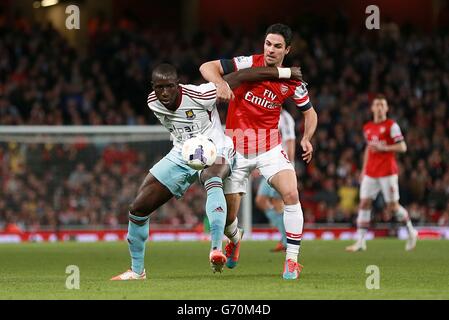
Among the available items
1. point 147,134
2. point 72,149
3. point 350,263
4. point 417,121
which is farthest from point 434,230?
point 350,263

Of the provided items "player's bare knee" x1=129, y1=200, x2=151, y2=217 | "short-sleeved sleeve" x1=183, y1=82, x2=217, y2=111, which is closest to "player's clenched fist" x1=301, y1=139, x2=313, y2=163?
"short-sleeved sleeve" x1=183, y1=82, x2=217, y2=111

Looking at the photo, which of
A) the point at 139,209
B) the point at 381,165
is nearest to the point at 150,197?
the point at 139,209

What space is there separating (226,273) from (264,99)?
1719mm

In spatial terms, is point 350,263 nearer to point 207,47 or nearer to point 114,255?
point 114,255

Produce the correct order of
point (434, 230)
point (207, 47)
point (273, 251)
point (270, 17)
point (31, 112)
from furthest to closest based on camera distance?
1. point (270, 17)
2. point (207, 47)
3. point (31, 112)
4. point (434, 230)
5. point (273, 251)

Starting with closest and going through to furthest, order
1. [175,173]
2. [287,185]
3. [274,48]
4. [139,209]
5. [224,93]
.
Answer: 1. [224,93]
2. [139,209]
3. [175,173]
4. [287,185]
5. [274,48]

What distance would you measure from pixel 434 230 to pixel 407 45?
714cm

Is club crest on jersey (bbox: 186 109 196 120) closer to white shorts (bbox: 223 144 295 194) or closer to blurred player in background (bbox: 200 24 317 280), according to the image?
blurred player in background (bbox: 200 24 317 280)

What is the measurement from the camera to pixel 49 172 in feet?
68.8

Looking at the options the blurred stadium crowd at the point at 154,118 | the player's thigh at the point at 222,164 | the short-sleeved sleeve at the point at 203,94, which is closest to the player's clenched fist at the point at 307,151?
the player's thigh at the point at 222,164

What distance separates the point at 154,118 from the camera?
24953mm

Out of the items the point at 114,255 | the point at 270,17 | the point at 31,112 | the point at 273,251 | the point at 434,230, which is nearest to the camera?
the point at 114,255

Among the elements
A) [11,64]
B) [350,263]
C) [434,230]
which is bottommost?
[434,230]

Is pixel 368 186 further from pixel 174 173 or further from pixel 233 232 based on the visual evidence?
pixel 174 173
